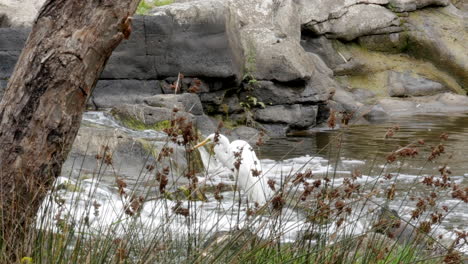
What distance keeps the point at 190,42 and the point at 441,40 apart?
6.94 metres

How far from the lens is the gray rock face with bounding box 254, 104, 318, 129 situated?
12.2 metres

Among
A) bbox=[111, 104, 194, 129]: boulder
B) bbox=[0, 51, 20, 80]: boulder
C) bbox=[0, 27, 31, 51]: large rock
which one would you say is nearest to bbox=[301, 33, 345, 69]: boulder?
bbox=[111, 104, 194, 129]: boulder

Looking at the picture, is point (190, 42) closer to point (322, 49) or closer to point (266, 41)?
point (266, 41)

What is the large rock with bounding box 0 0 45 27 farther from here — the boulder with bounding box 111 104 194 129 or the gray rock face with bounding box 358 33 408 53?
the gray rock face with bounding box 358 33 408 53

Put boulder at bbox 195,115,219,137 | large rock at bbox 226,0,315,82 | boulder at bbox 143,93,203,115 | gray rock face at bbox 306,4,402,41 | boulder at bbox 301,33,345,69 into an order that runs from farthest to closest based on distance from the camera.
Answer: gray rock face at bbox 306,4,402,41 < boulder at bbox 301,33,345,69 < large rock at bbox 226,0,315,82 < boulder at bbox 195,115,219,137 < boulder at bbox 143,93,203,115

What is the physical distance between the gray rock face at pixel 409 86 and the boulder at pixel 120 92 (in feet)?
→ 19.5

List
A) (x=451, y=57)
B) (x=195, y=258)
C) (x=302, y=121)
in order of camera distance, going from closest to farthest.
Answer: (x=195, y=258) < (x=302, y=121) < (x=451, y=57)

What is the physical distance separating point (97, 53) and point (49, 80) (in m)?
0.22

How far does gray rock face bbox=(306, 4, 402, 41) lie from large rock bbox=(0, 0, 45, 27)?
6.19m

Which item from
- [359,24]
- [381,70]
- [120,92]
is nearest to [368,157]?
[120,92]

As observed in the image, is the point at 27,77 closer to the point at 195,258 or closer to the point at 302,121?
the point at 195,258

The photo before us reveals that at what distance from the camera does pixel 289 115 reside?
12.2m

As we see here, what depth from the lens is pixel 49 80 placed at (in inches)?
117

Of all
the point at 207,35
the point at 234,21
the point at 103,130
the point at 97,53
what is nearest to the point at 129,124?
the point at 103,130
